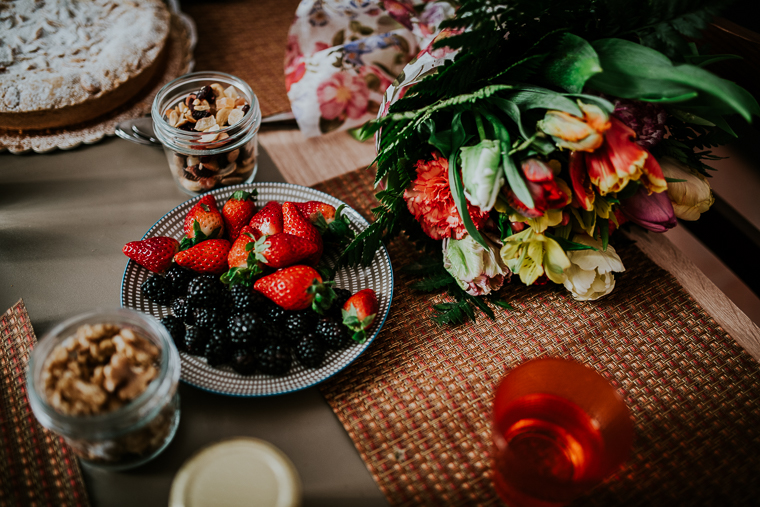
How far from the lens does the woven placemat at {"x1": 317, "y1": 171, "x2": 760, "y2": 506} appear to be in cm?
61

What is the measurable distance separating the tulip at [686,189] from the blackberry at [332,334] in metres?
0.51

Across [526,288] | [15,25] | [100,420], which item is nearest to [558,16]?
[526,288]

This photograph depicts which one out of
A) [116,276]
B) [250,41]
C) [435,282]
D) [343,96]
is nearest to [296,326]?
[435,282]

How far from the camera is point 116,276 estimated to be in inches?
31.1

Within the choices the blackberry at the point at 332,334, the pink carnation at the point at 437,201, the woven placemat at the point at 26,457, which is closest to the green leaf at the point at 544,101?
the pink carnation at the point at 437,201

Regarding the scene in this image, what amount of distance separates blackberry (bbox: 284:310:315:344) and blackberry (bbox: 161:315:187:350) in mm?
143

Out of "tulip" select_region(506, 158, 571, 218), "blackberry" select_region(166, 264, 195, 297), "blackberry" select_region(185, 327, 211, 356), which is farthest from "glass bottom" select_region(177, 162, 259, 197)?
"tulip" select_region(506, 158, 571, 218)

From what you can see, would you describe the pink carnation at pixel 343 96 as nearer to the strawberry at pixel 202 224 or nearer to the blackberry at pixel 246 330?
the strawberry at pixel 202 224

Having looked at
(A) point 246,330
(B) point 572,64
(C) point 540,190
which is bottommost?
(A) point 246,330

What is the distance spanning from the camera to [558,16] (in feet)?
2.13

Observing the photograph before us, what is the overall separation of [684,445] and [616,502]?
132 mm

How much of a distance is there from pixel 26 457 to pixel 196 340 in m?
0.24

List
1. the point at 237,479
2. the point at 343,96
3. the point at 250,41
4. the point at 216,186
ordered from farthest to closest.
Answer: the point at 250,41
the point at 343,96
the point at 216,186
the point at 237,479

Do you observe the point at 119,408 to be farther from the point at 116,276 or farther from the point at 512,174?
the point at 512,174
